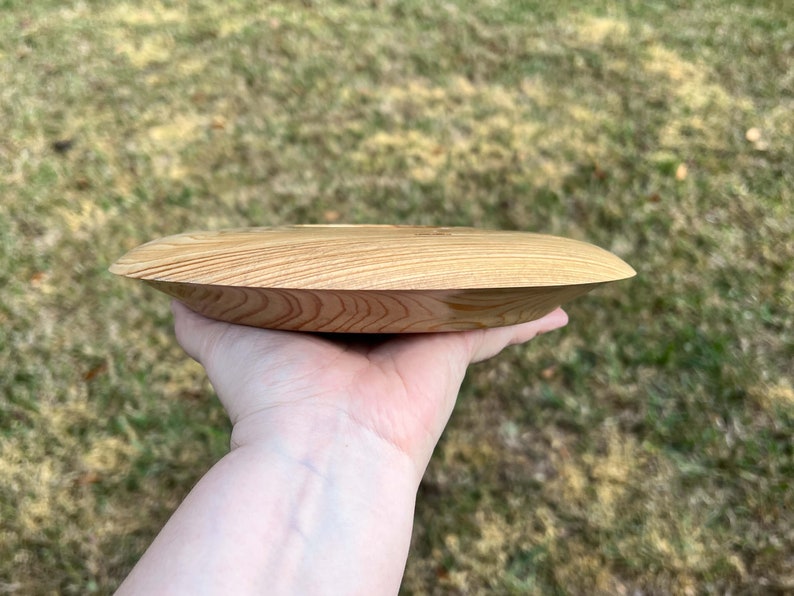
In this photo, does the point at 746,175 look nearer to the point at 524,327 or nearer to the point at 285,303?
the point at 524,327

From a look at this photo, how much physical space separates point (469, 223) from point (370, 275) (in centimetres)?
235

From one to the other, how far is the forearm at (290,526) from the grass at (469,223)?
3.85ft

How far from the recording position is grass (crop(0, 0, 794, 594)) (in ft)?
8.58

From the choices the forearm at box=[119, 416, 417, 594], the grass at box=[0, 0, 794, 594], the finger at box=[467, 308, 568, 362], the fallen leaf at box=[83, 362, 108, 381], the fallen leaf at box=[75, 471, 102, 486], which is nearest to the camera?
the forearm at box=[119, 416, 417, 594]

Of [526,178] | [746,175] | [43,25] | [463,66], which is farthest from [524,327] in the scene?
[43,25]

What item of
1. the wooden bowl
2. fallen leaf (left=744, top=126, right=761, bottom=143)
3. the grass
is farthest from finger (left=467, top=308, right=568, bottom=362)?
fallen leaf (left=744, top=126, right=761, bottom=143)

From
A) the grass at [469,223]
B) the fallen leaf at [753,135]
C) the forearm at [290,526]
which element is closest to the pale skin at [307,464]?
the forearm at [290,526]

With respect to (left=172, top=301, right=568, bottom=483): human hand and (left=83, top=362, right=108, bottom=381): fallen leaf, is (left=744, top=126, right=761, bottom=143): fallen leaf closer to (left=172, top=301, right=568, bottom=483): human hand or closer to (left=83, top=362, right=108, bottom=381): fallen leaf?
(left=172, top=301, right=568, bottom=483): human hand

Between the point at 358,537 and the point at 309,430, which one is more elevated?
the point at 309,430

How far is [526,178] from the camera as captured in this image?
3.83 meters

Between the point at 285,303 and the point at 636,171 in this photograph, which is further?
the point at 636,171

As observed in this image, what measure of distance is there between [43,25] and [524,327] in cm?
501

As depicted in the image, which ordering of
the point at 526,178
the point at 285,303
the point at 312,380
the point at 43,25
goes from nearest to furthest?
1. the point at 285,303
2. the point at 312,380
3. the point at 526,178
4. the point at 43,25

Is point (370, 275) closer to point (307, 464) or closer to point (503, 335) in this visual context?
point (307, 464)
